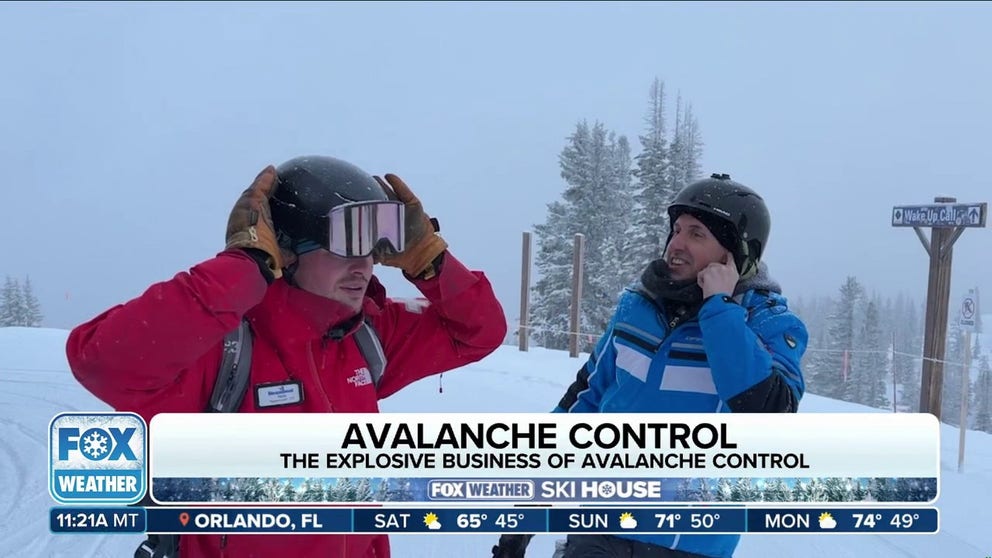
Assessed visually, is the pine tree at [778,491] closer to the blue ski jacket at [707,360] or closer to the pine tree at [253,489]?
the blue ski jacket at [707,360]

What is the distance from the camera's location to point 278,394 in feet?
6.51

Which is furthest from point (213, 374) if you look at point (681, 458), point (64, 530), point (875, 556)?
point (875, 556)

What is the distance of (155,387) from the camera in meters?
1.74

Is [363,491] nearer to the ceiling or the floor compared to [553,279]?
nearer to the ceiling

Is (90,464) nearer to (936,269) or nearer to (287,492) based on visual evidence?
(287,492)

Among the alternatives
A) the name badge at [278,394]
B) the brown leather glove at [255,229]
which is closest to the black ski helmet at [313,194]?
the brown leather glove at [255,229]

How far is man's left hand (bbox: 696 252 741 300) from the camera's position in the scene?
2627mm

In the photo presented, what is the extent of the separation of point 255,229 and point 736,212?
1.94 metres

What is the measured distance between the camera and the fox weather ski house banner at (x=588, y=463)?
2.25 m

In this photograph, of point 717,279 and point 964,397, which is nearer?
point 717,279

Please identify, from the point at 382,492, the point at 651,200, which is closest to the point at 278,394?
the point at 382,492

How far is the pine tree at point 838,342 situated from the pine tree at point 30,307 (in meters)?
42.5

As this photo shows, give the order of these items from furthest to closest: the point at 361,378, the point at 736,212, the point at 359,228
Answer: the point at 736,212 < the point at 361,378 < the point at 359,228

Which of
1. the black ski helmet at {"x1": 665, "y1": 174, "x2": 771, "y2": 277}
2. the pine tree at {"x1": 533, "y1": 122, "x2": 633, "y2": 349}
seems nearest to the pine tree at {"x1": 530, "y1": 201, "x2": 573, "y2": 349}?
the pine tree at {"x1": 533, "y1": 122, "x2": 633, "y2": 349}
